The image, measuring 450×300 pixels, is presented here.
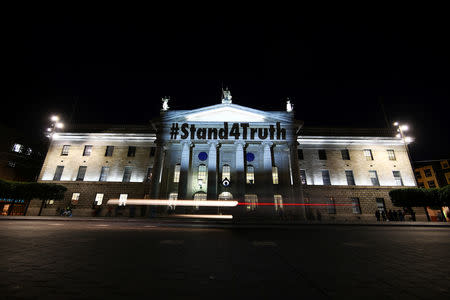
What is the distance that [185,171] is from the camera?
89.5 ft

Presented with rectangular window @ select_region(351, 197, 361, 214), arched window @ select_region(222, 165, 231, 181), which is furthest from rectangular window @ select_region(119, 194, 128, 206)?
rectangular window @ select_region(351, 197, 361, 214)

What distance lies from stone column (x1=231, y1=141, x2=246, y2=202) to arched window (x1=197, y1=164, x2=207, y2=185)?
14.8 ft

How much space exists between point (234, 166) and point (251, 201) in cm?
579

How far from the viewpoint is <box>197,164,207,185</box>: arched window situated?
98.2ft

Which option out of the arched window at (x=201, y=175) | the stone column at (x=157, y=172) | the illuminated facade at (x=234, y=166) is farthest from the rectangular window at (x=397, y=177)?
the stone column at (x=157, y=172)

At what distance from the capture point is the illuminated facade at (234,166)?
2698cm

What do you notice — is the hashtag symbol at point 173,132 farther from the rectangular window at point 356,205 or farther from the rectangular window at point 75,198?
the rectangular window at point 356,205

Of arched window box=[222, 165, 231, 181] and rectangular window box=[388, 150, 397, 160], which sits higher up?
rectangular window box=[388, 150, 397, 160]

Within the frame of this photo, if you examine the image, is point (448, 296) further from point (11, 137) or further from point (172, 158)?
point (11, 137)

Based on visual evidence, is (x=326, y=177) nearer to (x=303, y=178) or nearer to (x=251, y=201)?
(x=303, y=178)

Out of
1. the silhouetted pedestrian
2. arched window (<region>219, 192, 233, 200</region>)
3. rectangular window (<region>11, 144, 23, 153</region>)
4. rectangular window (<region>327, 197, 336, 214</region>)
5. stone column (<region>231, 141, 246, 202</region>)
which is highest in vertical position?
rectangular window (<region>11, 144, 23, 153</region>)

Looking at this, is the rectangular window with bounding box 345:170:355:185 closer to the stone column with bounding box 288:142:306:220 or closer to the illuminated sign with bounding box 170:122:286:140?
the stone column with bounding box 288:142:306:220

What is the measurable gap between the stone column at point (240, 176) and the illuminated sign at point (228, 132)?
1.36 metres

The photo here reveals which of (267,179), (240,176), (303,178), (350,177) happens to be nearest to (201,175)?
(240,176)
